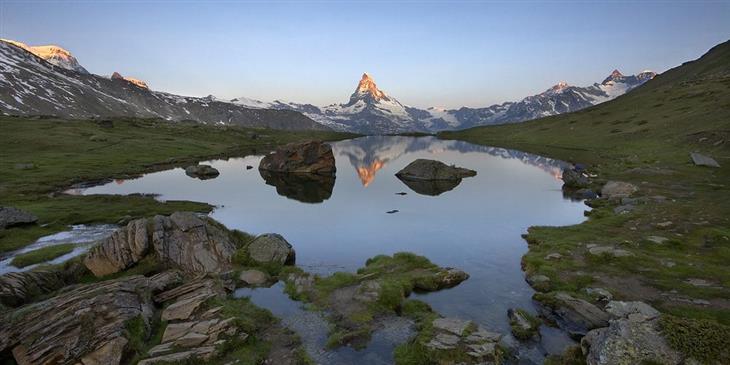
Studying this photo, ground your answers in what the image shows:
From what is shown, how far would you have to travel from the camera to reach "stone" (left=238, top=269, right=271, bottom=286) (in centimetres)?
3581

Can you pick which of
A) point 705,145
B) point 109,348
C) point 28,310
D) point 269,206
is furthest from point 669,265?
point 705,145

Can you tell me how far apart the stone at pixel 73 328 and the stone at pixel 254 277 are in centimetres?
1014

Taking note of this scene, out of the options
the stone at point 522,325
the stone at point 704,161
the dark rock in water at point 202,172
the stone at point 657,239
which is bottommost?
the stone at point 522,325

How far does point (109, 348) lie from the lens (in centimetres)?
2250

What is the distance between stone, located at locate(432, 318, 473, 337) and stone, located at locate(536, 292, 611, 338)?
6.85 meters

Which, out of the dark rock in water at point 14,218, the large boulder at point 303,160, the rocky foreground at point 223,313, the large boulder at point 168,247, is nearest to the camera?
the rocky foreground at point 223,313

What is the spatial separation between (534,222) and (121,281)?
4967 centimetres

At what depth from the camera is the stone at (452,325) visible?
25.3 metres

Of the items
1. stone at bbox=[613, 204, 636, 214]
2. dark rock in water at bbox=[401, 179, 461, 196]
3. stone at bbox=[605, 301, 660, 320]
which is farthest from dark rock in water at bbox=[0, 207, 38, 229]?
stone at bbox=[613, 204, 636, 214]

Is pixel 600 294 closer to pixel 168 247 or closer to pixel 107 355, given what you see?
pixel 107 355

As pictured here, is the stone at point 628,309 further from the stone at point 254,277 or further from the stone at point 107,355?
the stone at point 107,355

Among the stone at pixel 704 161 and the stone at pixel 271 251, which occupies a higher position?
the stone at pixel 704 161

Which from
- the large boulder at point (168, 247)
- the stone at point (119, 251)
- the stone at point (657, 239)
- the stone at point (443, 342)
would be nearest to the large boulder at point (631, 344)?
the stone at point (443, 342)

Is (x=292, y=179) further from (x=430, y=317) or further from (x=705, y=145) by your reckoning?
(x=705, y=145)
